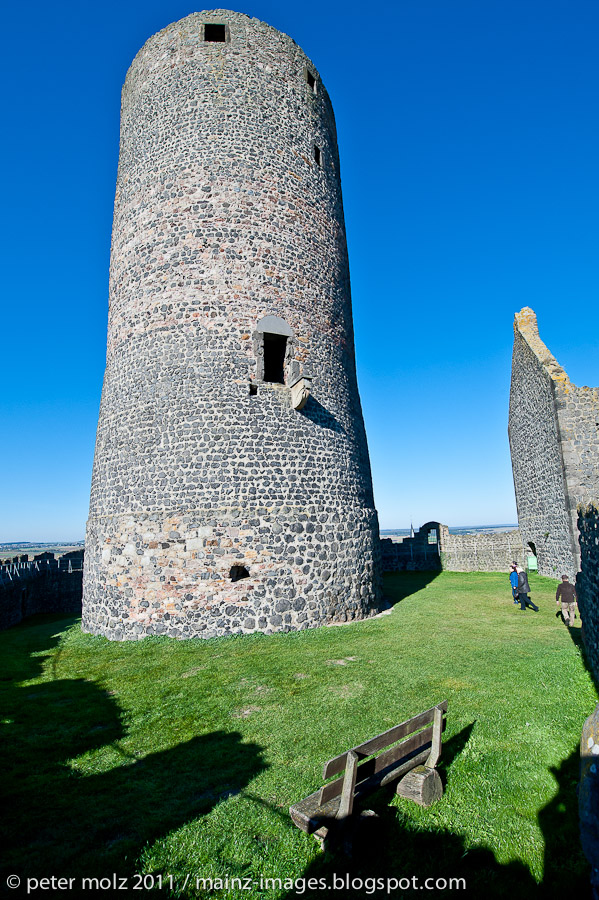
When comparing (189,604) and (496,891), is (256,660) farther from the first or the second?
(496,891)

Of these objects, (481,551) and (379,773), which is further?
(481,551)

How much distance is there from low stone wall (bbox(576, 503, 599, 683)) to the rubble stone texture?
593 cm

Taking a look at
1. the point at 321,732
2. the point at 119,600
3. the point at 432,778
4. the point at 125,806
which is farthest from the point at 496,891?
the point at 119,600

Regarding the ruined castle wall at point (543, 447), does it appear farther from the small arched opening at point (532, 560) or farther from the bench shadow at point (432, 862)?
the bench shadow at point (432, 862)

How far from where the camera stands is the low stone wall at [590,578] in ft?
21.9

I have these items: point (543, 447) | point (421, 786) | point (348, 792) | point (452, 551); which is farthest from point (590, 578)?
point (452, 551)

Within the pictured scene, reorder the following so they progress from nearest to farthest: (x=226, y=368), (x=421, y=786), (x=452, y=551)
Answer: (x=421, y=786) → (x=226, y=368) → (x=452, y=551)

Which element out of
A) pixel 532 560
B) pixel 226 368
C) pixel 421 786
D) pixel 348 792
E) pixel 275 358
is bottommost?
pixel 421 786

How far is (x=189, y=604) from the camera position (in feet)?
33.4

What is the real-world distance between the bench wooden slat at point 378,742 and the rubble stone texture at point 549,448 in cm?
1081

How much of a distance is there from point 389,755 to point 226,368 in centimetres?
901

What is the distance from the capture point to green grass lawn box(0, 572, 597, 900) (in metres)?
3.44

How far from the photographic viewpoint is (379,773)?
392cm

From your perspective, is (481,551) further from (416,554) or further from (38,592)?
(38,592)
